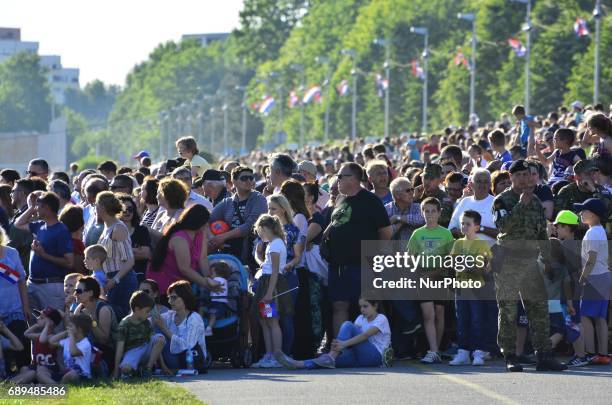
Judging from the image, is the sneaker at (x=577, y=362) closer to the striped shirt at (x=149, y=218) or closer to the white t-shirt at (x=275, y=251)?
the white t-shirt at (x=275, y=251)

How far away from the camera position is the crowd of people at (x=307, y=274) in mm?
15648

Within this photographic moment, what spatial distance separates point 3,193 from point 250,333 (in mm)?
3190

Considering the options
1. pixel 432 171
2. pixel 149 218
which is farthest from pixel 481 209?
pixel 149 218

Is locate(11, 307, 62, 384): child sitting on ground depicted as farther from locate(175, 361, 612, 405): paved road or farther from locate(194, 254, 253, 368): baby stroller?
locate(194, 254, 253, 368): baby stroller

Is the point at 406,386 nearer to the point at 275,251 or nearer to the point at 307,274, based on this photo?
the point at 275,251

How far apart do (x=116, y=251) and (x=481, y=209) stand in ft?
11.4

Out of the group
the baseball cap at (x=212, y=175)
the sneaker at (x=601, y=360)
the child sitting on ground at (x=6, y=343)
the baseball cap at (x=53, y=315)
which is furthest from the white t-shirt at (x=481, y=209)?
the child sitting on ground at (x=6, y=343)

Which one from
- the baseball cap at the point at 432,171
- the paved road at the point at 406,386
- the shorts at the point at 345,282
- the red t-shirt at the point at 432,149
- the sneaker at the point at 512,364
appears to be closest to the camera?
the paved road at the point at 406,386

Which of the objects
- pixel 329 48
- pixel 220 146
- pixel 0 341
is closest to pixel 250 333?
pixel 0 341

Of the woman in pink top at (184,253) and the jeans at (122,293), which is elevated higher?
the woman in pink top at (184,253)

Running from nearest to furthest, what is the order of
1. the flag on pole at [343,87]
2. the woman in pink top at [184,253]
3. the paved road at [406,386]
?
the paved road at [406,386] < the woman in pink top at [184,253] < the flag on pole at [343,87]

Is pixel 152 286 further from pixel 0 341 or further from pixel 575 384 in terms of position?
pixel 575 384

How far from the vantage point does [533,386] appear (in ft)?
47.4

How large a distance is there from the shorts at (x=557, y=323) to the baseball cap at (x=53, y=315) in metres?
4.61
